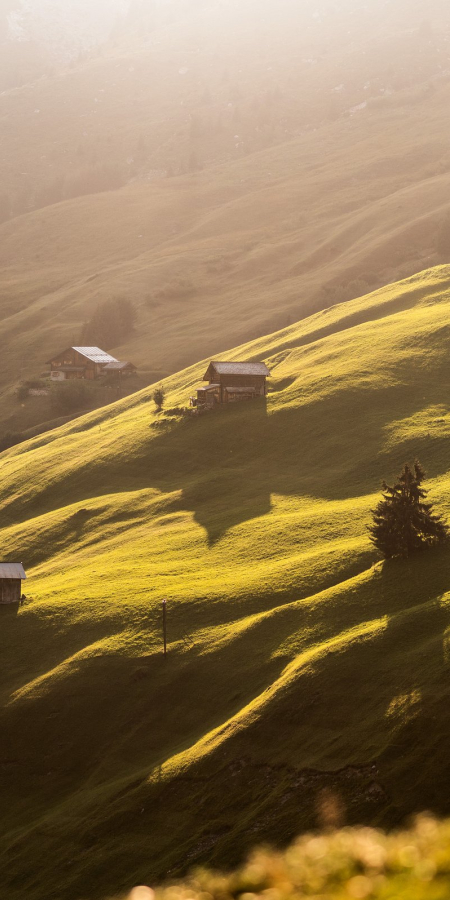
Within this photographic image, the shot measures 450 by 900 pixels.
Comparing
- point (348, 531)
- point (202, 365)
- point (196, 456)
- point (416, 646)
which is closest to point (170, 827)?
point (416, 646)

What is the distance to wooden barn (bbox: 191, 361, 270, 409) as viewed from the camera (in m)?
105

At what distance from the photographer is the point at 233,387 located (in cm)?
10544

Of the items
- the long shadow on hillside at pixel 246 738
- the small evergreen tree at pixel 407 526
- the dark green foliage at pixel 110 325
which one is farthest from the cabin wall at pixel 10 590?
the dark green foliage at pixel 110 325

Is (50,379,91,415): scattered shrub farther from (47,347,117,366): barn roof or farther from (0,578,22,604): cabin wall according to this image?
(0,578,22,604): cabin wall

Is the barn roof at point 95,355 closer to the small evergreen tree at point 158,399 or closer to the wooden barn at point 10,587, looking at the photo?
the small evergreen tree at point 158,399

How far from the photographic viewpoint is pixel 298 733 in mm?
44375

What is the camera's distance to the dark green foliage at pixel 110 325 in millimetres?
188375

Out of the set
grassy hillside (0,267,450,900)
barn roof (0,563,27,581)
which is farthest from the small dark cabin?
barn roof (0,563,27,581)

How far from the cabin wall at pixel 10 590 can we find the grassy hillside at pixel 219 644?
185 centimetres

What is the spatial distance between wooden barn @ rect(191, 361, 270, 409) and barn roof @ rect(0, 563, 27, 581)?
39003 mm

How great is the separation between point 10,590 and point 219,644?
66.7 feet

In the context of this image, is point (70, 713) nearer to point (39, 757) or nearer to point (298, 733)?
point (39, 757)

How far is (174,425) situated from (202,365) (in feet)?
104

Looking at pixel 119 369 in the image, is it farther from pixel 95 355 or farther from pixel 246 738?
pixel 246 738
